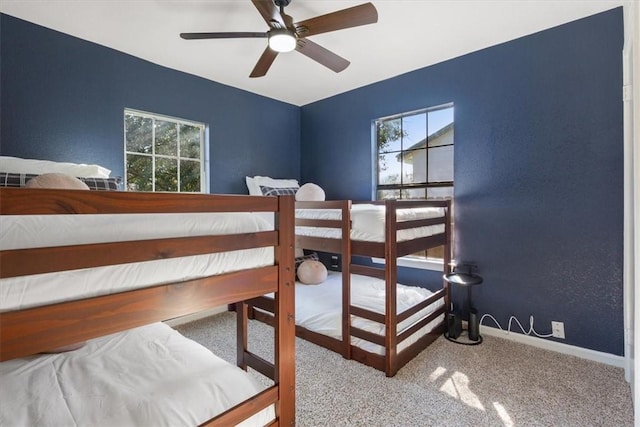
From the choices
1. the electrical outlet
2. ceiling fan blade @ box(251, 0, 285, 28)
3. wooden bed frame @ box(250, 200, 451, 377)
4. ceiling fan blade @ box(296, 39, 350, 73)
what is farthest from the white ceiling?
the electrical outlet

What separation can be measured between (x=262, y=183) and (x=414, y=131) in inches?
73.6

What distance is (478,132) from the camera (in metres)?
2.74

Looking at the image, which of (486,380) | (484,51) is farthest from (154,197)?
(484,51)

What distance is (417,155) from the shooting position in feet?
10.7

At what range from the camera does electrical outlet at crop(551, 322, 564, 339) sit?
7.70 feet

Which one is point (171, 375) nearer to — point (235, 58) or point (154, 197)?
point (154, 197)

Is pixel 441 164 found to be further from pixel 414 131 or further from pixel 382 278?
pixel 382 278

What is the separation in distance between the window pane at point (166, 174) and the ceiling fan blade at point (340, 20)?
199cm

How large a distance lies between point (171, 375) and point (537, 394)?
81.2 inches

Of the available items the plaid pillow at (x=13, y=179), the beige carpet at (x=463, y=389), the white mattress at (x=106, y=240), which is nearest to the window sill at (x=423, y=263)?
the beige carpet at (x=463, y=389)

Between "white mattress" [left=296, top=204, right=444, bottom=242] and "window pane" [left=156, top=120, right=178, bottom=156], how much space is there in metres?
1.65

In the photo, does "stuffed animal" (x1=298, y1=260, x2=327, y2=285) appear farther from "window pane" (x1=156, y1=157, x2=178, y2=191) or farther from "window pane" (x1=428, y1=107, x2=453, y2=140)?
"window pane" (x1=428, y1=107, x2=453, y2=140)

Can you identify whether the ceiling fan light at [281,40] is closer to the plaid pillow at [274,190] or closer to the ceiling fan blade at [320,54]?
the ceiling fan blade at [320,54]

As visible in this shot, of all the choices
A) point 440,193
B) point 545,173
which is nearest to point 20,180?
point 440,193
